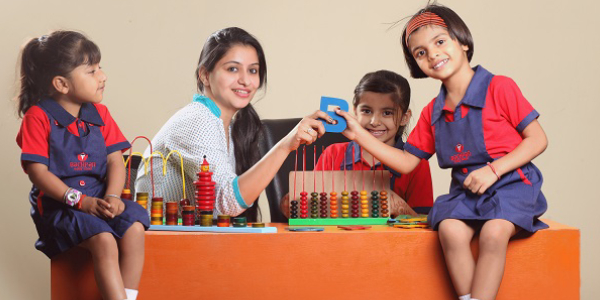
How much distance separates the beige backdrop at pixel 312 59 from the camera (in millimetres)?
3844

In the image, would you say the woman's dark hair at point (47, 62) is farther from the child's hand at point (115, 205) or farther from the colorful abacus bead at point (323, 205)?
the colorful abacus bead at point (323, 205)

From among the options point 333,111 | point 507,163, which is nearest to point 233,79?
point 333,111

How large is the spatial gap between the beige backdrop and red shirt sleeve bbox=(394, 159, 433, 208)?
1057 mm

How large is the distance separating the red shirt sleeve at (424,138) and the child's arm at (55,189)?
0.95 m

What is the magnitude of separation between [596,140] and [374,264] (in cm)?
205

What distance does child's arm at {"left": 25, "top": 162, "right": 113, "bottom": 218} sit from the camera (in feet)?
6.89

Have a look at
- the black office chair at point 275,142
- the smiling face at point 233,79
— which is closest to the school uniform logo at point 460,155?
the smiling face at point 233,79

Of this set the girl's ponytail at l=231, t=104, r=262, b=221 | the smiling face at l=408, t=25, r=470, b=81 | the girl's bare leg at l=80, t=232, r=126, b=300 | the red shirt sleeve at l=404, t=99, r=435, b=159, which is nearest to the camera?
the girl's bare leg at l=80, t=232, r=126, b=300

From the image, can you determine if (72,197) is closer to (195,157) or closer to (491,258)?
(195,157)

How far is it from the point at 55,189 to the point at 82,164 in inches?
4.5

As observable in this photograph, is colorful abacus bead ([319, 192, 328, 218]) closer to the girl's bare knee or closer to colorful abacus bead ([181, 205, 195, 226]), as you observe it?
colorful abacus bead ([181, 205, 195, 226])

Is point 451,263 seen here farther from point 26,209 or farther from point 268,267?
point 26,209

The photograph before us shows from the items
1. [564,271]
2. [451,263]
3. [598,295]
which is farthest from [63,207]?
[598,295]

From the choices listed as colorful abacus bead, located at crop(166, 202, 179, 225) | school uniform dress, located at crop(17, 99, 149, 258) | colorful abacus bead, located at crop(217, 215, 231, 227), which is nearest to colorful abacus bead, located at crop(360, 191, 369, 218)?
colorful abacus bead, located at crop(217, 215, 231, 227)
